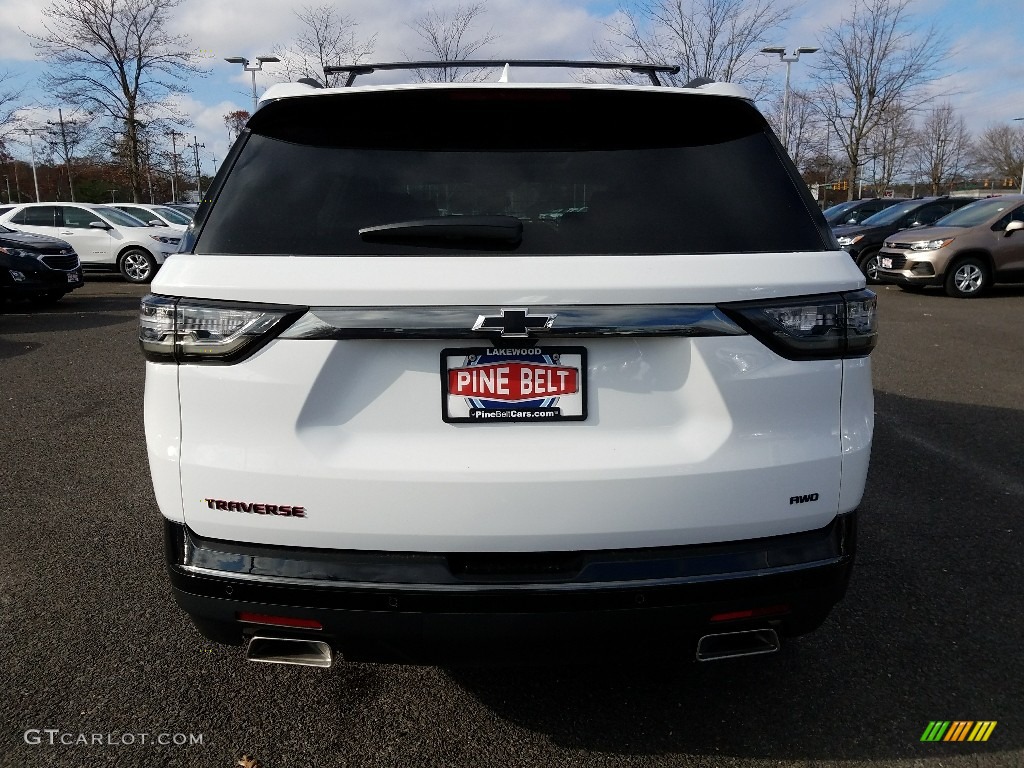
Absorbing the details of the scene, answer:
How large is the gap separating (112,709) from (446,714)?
1.09 meters

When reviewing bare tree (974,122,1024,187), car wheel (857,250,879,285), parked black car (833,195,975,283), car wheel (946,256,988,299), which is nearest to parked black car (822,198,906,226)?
parked black car (833,195,975,283)

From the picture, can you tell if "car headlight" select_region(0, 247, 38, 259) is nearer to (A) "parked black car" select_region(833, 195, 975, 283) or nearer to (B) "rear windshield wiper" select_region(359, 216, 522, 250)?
(B) "rear windshield wiper" select_region(359, 216, 522, 250)

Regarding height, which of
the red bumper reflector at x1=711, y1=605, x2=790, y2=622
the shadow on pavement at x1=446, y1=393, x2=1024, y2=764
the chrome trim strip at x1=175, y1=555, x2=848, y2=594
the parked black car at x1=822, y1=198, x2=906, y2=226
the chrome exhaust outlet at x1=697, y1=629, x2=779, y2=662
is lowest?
the shadow on pavement at x1=446, y1=393, x2=1024, y2=764

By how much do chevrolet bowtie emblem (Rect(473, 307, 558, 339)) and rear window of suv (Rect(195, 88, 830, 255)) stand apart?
7.5 inches

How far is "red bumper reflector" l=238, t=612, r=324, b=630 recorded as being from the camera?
6.44 feet

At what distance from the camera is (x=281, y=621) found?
6.51ft

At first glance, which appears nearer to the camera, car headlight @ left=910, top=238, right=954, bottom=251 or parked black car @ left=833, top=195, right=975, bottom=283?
car headlight @ left=910, top=238, right=954, bottom=251

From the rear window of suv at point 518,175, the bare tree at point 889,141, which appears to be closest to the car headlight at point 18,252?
the rear window of suv at point 518,175

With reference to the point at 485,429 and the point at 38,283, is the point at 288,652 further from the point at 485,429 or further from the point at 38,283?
the point at 38,283

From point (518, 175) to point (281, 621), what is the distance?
1317 millimetres

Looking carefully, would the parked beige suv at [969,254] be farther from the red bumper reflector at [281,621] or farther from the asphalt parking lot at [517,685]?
the red bumper reflector at [281,621]

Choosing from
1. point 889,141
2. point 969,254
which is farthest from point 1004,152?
point 969,254

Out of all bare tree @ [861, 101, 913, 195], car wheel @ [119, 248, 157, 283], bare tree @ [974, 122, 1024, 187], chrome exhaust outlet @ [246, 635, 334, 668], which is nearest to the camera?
chrome exhaust outlet @ [246, 635, 334, 668]

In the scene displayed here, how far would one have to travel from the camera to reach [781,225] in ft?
6.64
